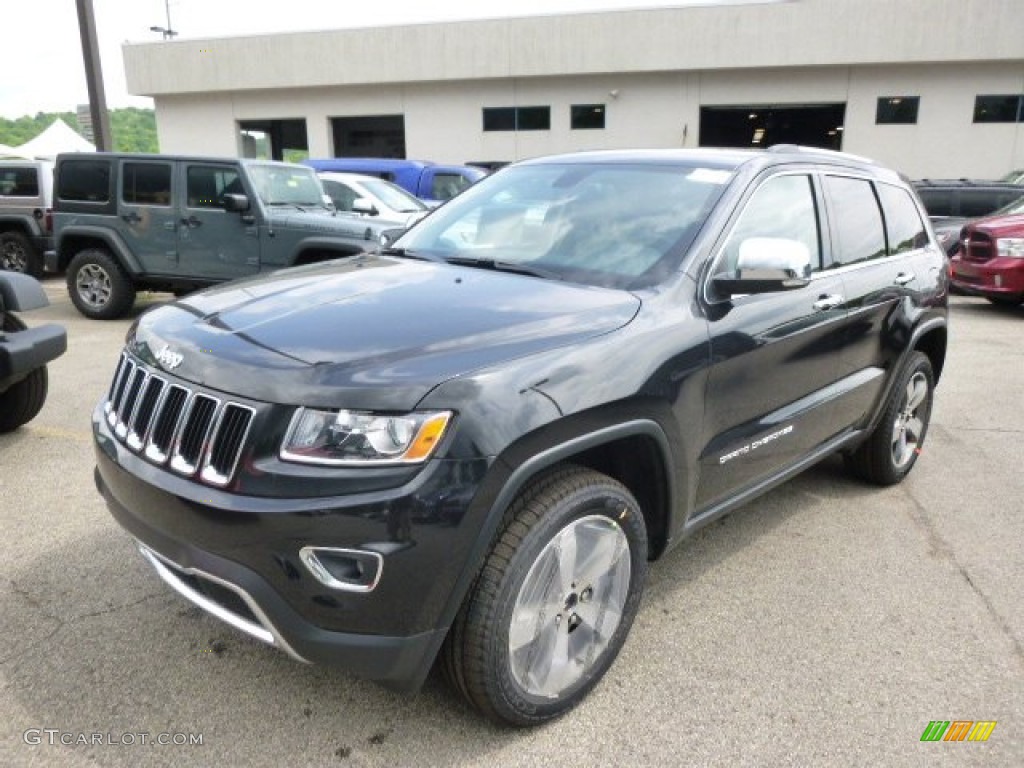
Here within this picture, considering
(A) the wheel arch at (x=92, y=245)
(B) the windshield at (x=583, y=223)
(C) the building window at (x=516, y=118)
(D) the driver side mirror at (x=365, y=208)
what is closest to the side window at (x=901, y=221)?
(B) the windshield at (x=583, y=223)

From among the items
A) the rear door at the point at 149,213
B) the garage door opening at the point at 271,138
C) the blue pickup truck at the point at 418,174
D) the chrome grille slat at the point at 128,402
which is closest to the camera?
the chrome grille slat at the point at 128,402

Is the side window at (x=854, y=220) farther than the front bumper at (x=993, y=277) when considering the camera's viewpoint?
No

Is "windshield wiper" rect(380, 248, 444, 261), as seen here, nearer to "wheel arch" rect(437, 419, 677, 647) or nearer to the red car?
"wheel arch" rect(437, 419, 677, 647)

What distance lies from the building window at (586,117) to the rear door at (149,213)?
2042 cm

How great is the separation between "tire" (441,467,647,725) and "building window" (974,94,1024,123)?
27.7 meters

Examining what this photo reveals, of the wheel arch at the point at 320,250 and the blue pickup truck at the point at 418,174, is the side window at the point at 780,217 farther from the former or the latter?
the blue pickup truck at the point at 418,174

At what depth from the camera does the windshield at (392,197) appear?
11375 mm

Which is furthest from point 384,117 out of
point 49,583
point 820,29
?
point 49,583

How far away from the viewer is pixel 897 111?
82.8 ft

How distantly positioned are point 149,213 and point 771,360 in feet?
26.7

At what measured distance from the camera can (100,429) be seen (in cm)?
Result: 269

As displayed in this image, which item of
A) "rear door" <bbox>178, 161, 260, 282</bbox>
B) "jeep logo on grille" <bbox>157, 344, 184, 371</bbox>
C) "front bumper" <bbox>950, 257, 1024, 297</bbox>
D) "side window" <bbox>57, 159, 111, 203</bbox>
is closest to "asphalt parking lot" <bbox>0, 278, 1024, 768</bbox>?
"jeep logo on grille" <bbox>157, 344, 184, 371</bbox>

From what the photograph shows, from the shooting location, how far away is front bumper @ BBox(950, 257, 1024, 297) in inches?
404

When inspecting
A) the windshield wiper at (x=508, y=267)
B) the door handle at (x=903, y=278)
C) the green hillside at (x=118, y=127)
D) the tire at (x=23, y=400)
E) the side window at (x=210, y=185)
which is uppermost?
the green hillside at (x=118, y=127)
